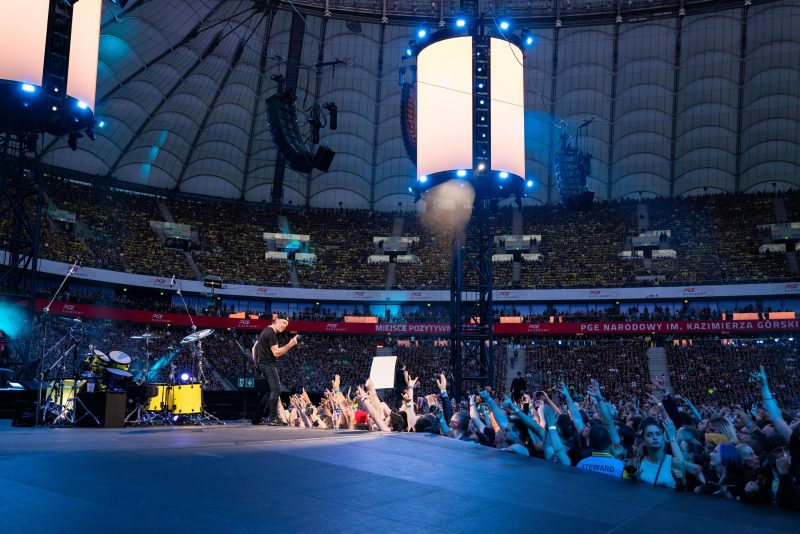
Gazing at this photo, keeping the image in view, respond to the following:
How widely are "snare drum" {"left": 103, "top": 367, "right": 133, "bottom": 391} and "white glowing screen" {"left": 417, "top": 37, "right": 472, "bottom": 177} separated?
20.4ft

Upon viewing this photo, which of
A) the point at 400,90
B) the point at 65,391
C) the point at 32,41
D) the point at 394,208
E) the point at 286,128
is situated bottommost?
the point at 65,391

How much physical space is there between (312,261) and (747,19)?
1143 inches

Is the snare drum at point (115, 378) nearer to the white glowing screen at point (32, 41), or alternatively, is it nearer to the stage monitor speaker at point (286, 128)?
the white glowing screen at point (32, 41)

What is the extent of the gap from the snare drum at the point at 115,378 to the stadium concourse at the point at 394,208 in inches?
2.0

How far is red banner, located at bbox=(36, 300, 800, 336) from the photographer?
35438 mm

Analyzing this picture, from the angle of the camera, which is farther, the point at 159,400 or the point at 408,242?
the point at 408,242

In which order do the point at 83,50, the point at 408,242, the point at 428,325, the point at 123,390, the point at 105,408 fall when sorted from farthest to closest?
the point at 408,242
the point at 428,325
the point at 83,50
the point at 123,390
the point at 105,408

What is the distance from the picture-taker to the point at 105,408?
10.4m

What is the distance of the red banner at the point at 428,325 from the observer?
116ft

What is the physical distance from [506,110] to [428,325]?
28.7 metres

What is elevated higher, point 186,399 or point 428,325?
point 428,325

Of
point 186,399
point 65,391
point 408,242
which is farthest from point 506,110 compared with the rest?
point 408,242

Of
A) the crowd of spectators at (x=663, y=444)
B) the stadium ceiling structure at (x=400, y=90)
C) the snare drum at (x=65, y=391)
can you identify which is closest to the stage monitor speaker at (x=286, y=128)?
the stadium ceiling structure at (x=400, y=90)

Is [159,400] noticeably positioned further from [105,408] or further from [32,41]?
[32,41]
